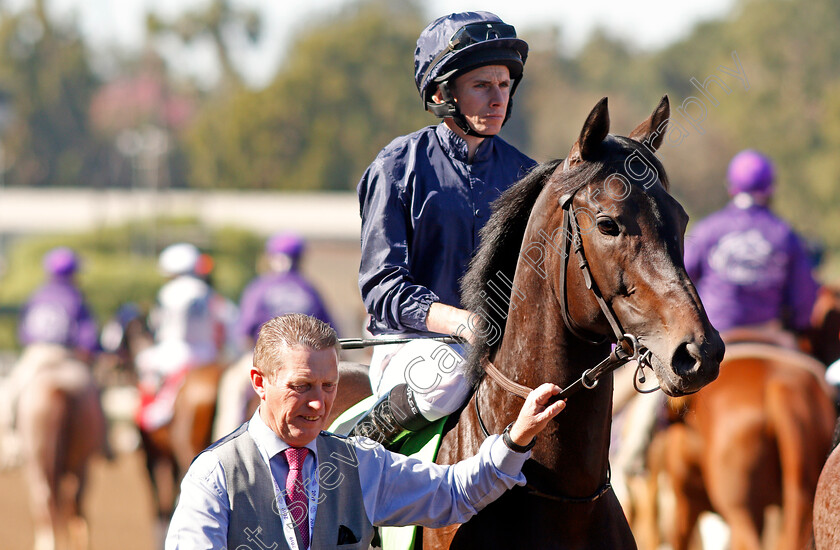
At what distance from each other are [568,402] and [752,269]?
374cm

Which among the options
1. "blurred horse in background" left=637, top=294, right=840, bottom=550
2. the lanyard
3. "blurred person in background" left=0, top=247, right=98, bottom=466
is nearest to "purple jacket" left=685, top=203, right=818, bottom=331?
"blurred horse in background" left=637, top=294, right=840, bottom=550

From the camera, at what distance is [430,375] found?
10.2 ft

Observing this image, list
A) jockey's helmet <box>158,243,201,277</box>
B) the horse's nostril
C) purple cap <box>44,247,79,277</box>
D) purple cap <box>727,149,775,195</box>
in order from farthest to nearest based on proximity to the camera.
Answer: purple cap <box>44,247,79,277</box>
jockey's helmet <box>158,243,201,277</box>
purple cap <box>727,149,775,195</box>
the horse's nostril

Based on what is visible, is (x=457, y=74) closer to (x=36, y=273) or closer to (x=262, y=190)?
(x=36, y=273)

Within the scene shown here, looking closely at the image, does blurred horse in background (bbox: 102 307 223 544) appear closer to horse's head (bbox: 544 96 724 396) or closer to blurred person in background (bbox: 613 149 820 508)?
blurred person in background (bbox: 613 149 820 508)

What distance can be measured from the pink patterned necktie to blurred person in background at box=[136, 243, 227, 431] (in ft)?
21.3

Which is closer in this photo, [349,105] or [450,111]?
[450,111]

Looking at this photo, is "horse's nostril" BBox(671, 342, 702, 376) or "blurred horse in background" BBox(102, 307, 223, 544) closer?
"horse's nostril" BBox(671, 342, 702, 376)

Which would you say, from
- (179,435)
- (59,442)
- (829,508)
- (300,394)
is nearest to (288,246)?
(179,435)

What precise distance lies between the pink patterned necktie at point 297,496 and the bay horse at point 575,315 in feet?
1.76

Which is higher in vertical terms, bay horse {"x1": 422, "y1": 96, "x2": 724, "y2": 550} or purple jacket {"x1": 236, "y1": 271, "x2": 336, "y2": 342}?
purple jacket {"x1": 236, "y1": 271, "x2": 336, "y2": 342}

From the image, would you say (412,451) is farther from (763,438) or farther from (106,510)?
(106,510)

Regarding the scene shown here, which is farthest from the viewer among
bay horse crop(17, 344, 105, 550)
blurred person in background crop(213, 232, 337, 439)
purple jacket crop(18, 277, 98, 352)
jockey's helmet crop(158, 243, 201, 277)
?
jockey's helmet crop(158, 243, 201, 277)

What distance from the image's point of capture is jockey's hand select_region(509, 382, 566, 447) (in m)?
2.67
